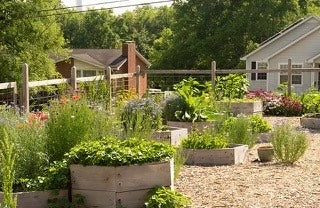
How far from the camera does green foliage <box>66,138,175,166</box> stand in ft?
19.0

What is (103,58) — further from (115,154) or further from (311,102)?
(115,154)

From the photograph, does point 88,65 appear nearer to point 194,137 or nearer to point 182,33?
point 182,33

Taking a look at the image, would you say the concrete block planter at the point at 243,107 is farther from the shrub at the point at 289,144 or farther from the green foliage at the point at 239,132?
the shrub at the point at 289,144

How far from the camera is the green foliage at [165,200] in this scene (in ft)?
18.5

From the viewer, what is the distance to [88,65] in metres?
40.9

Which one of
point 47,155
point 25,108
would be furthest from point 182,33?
point 47,155

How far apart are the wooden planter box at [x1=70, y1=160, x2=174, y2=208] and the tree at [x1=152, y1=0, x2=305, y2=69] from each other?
126ft

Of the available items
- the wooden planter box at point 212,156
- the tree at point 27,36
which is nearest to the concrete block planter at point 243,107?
the wooden planter box at point 212,156

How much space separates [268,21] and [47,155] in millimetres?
38636

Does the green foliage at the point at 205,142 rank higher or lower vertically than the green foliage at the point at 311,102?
lower

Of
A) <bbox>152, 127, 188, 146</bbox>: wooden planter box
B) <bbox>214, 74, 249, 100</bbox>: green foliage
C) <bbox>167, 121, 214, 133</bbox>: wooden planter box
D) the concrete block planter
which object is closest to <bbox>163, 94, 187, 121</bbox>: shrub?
<bbox>167, 121, 214, 133</bbox>: wooden planter box

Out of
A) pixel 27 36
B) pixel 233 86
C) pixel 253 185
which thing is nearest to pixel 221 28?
pixel 27 36

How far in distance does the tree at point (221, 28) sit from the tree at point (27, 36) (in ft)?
57.5

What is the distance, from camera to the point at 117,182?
5.78 m
